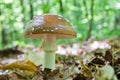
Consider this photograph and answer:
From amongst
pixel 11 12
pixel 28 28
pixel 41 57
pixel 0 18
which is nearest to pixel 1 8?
pixel 0 18

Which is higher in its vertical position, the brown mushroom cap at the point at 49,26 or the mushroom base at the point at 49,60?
the brown mushroom cap at the point at 49,26

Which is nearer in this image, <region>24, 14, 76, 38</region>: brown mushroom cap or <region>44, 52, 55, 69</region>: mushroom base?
<region>24, 14, 76, 38</region>: brown mushroom cap

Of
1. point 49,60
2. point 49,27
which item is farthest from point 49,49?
point 49,27

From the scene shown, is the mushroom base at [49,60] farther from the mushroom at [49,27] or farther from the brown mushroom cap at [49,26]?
the brown mushroom cap at [49,26]

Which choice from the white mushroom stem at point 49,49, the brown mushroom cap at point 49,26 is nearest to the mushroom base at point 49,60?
the white mushroom stem at point 49,49

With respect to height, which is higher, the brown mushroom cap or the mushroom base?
the brown mushroom cap

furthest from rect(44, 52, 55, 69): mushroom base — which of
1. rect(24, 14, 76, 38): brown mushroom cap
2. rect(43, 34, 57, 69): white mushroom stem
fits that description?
rect(24, 14, 76, 38): brown mushroom cap

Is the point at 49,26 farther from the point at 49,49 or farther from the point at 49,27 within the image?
the point at 49,49

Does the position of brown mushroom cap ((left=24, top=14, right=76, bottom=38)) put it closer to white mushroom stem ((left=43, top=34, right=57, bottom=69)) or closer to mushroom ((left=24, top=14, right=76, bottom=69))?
mushroom ((left=24, top=14, right=76, bottom=69))
